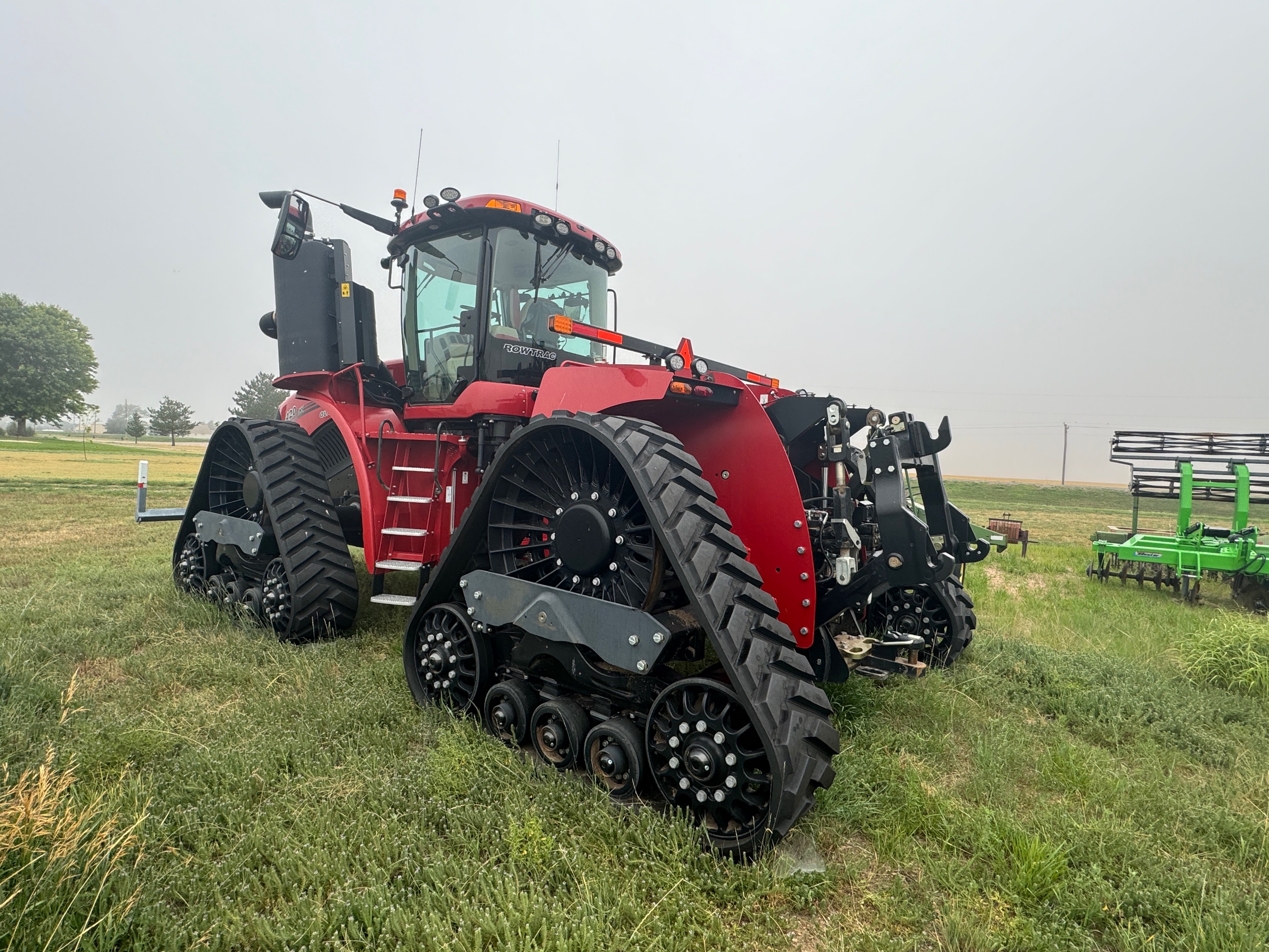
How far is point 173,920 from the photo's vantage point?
6.72 feet

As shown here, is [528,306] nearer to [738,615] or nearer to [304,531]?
[304,531]

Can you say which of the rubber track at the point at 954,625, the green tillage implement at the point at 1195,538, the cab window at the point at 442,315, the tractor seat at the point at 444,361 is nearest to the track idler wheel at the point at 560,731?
the cab window at the point at 442,315

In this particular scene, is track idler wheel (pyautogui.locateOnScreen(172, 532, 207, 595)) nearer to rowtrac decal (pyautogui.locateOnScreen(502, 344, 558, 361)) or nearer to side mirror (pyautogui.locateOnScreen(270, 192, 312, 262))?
side mirror (pyautogui.locateOnScreen(270, 192, 312, 262))

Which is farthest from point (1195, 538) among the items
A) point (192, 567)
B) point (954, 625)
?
point (192, 567)

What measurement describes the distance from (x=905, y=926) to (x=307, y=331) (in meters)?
5.80

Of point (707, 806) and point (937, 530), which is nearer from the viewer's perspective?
point (707, 806)

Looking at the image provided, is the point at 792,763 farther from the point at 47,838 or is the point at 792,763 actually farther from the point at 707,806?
the point at 47,838

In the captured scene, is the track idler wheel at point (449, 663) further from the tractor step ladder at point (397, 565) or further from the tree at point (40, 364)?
the tree at point (40, 364)

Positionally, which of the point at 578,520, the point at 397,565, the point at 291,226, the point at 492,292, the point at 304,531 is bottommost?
the point at 397,565

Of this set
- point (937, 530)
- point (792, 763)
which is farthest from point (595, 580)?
point (937, 530)

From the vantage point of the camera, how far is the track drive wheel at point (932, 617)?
4.65 meters

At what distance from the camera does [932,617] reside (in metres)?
4.75

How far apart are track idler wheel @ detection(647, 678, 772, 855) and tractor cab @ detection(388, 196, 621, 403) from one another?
2664 millimetres

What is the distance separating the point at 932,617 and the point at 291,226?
5.70 m
